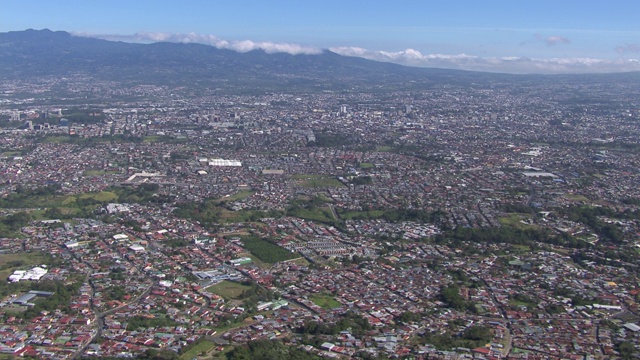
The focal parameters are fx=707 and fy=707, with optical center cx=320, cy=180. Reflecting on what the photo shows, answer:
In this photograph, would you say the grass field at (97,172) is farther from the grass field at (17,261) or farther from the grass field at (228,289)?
the grass field at (228,289)

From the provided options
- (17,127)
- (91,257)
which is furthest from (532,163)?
(17,127)

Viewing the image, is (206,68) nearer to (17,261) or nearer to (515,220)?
(515,220)

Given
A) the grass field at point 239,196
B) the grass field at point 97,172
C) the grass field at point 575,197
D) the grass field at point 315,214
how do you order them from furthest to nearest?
the grass field at point 97,172 < the grass field at point 575,197 < the grass field at point 239,196 < the grass field at point 315,214

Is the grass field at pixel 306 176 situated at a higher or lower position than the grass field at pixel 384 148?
lower

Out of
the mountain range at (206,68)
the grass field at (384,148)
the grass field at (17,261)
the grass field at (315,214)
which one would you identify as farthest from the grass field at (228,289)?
the mountain range at (206,68)

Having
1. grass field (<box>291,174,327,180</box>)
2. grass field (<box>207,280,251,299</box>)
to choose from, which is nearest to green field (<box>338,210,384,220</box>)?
grass field (<box>291,174,327,180</box>)

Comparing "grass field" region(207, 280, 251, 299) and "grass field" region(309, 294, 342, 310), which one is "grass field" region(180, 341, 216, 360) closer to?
"grass field" region(207, 280, 251, 299)

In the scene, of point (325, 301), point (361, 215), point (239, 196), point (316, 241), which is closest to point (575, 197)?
point (361, 215)
